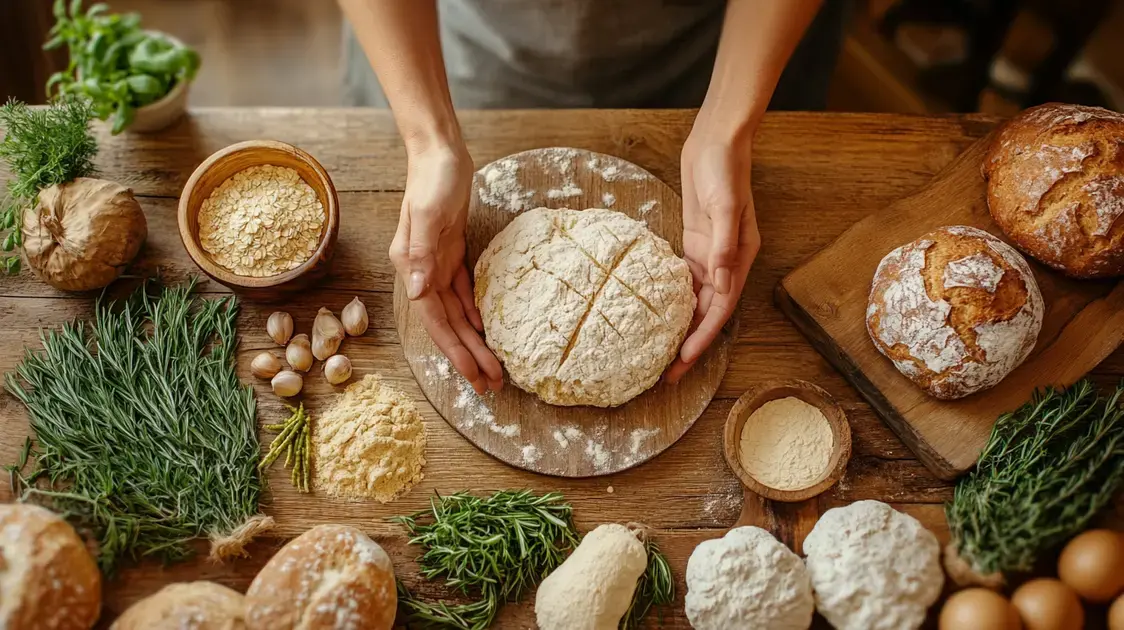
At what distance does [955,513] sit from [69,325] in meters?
2.50

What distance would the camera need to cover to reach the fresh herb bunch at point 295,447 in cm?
208

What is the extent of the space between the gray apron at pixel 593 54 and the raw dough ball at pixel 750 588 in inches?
61.2

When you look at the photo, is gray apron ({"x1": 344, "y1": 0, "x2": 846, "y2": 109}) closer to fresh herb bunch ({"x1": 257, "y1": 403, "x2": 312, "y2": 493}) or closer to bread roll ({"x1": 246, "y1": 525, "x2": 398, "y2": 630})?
fresh herb bunch ({"x1": 257, "y1": 403, "x2": 312, "y2": 493})

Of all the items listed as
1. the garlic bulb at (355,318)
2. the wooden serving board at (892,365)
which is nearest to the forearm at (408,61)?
the garlic bulb at (355,318)

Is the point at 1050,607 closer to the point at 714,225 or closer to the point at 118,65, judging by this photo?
the point at 714,225

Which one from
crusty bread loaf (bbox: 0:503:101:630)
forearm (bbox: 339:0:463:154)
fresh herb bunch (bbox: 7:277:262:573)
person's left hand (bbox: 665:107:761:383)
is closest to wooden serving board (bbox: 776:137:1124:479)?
person's left hand (bbox: 665:107:761:383)

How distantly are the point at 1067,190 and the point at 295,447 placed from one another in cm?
226

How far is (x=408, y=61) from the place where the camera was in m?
2.12

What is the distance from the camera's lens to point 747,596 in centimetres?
184

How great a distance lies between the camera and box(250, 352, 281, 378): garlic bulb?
2170 millimetres

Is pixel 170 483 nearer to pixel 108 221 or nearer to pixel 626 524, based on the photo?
pixel 108 221

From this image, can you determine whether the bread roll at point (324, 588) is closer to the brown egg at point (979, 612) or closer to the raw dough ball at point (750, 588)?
the raw dough ball at point (750, 588)

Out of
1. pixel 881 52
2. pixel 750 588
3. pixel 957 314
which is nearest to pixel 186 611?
pixel 750 588

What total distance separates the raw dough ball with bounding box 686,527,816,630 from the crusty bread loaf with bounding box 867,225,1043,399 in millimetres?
640
